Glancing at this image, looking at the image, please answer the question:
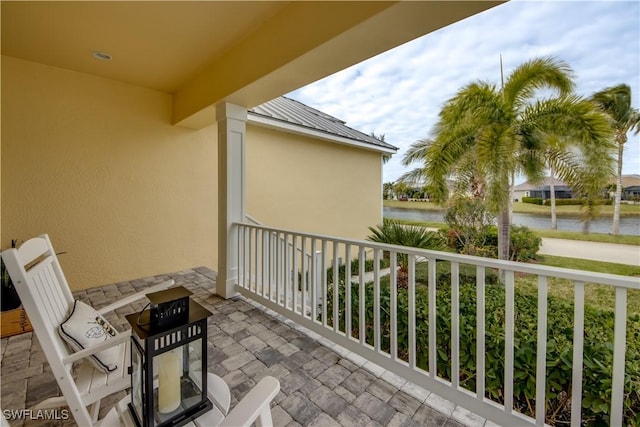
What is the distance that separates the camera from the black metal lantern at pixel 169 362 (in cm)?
102

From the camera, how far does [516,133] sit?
229 inches

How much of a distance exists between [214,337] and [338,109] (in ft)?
47.5

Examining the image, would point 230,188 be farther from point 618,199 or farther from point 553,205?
point 553,205

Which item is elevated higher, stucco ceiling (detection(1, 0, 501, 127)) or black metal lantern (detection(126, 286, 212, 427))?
stucco ceiling (detection(1, 0, 501, 127))

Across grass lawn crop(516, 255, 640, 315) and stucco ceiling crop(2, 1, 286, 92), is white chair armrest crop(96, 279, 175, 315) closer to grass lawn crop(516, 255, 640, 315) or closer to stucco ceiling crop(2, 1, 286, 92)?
stucco ceiling crop(2, 1, 286, 92)

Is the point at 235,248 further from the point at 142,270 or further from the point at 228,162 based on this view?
the point at 142,270

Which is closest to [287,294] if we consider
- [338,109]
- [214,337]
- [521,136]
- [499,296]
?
[214,337]

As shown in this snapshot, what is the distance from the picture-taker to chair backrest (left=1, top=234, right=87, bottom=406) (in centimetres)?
107

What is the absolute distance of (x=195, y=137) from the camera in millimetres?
4691

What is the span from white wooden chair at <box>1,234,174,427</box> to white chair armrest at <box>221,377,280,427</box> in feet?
2.12

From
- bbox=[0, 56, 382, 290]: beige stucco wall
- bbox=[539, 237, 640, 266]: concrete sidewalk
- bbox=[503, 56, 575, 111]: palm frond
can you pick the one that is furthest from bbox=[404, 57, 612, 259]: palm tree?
bbox=[0, 56, 382, 290]: beige stucco wall

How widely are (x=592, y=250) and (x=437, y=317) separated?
700 centimetres

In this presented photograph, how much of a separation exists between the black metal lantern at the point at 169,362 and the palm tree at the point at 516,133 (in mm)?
6341

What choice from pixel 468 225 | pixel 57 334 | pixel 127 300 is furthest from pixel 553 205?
pixel 57 334
